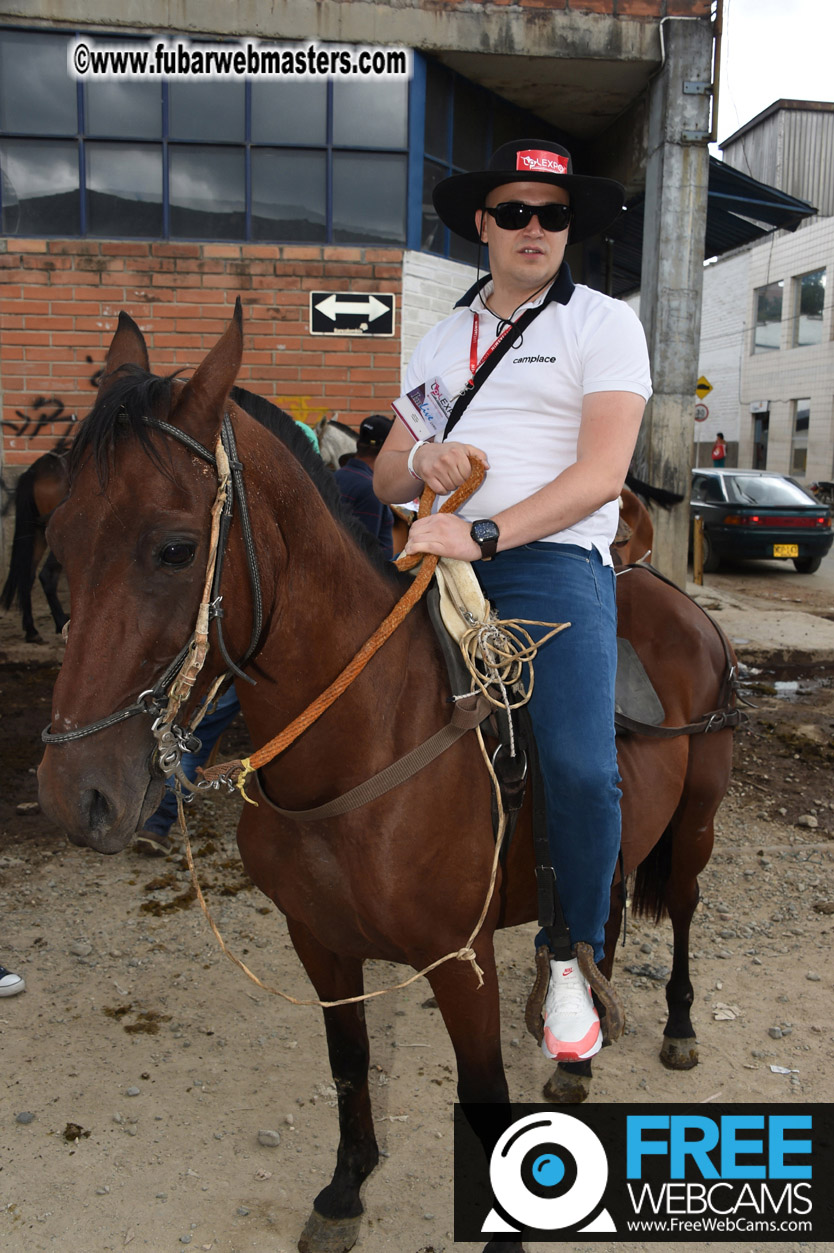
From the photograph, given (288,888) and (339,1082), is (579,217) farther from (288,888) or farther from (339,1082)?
(339,1082)

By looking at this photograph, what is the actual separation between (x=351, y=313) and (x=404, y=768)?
7.84 metres

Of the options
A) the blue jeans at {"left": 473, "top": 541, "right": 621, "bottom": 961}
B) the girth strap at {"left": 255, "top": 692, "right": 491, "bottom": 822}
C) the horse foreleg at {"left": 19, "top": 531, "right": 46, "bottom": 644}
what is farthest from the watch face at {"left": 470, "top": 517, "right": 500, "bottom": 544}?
the horse foreleg at {"left": 19, "top": 531, "right": 46, "bottom": 644}

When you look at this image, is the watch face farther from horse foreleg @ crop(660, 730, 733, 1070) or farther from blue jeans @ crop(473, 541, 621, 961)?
horse foreleg @ crop(660, 730, 733, 1070)

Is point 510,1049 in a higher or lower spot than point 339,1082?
lower

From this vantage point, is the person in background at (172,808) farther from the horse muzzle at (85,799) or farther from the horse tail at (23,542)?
the horse tail at (23,542)

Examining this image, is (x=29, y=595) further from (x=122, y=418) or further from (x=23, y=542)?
(x=122, y=418)

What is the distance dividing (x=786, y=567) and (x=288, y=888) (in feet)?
50.8

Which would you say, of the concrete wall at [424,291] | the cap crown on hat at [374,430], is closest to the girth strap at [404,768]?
the cap crown on hat at [374,430]

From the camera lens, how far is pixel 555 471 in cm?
216

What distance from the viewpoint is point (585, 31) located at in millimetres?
8797

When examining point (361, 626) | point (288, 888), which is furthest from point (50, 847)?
point (361, 626)

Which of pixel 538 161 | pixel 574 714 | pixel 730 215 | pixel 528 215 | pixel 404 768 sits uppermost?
pixel 730 215

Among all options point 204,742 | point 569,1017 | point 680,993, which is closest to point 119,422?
point 569,1017

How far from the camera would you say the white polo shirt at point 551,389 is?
2.03m
